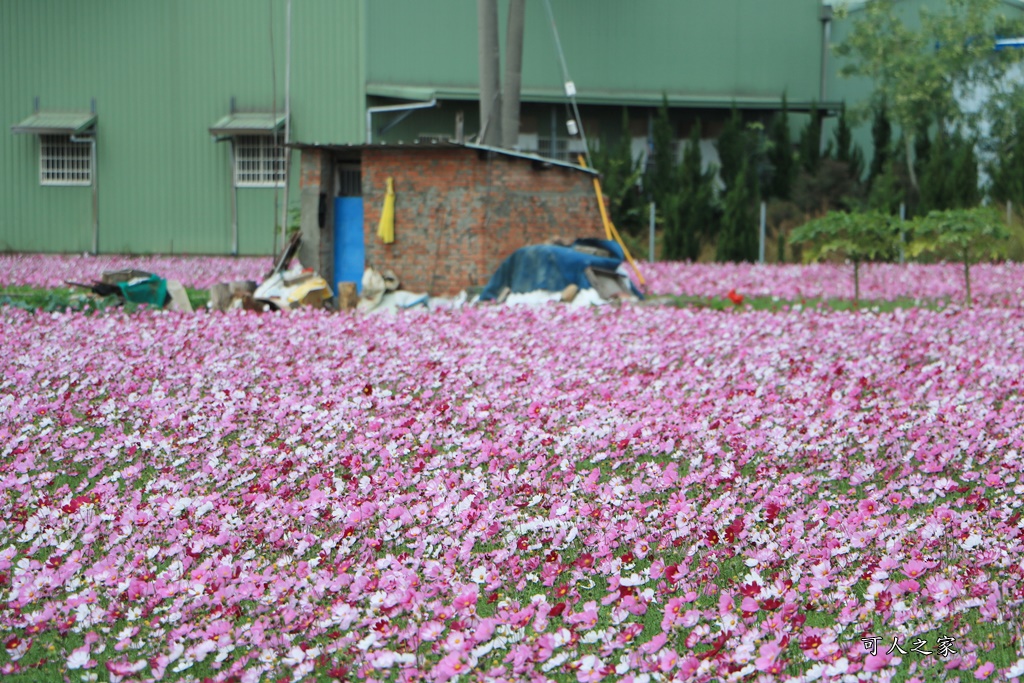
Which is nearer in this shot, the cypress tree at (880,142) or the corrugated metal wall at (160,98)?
the corrugated metal wall at (160,98)

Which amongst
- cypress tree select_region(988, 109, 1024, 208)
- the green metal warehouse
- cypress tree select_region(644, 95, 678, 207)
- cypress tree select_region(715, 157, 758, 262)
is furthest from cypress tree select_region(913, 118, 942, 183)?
cypress tree select_region(715, 157, 758, 262)

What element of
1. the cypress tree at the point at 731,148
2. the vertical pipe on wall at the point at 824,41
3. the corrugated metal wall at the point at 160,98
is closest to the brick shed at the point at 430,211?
the corrugated metal wall at the point at 160,98

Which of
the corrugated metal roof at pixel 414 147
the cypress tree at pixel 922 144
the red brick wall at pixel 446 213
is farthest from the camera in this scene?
the cypress tree at pixel 922 144

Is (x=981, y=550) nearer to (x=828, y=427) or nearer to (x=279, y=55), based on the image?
(x=828, y=427)

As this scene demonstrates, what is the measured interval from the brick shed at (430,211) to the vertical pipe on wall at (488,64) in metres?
2.78

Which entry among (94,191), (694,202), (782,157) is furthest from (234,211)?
(782,157)

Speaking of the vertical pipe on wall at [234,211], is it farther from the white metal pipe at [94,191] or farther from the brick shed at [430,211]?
the brick shed at [430,211]

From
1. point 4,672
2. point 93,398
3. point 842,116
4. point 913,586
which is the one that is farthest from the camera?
point 842,116

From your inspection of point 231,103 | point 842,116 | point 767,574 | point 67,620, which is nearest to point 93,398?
point 67,620

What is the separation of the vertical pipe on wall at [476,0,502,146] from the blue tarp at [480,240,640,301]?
13.0 feet

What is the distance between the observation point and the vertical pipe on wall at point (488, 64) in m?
20.2

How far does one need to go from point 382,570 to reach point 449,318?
362 inches

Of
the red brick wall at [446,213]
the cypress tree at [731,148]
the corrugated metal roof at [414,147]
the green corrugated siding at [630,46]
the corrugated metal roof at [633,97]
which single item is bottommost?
the red brick wall at [446,213]

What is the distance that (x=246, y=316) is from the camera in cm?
1417
